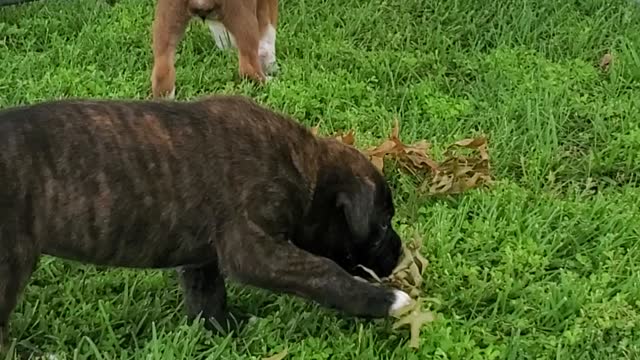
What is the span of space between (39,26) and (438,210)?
10.5ft

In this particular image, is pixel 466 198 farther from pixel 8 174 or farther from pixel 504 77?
pixel 8 174

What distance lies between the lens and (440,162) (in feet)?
18.5

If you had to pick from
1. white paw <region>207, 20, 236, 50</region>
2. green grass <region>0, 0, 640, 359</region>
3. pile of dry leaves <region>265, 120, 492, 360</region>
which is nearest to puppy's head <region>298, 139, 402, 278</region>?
pile of dry leaves <region>265, 120, 492, 360</region>

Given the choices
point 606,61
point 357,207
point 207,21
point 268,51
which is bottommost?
point 268,51

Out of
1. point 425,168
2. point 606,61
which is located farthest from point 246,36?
point 606,61

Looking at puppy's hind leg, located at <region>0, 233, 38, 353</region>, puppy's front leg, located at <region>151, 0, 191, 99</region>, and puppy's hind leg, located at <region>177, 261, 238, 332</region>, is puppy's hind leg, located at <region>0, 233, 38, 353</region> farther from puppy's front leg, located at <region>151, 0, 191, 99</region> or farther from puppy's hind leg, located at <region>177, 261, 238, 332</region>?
puppy's front leg, located at <region>151, 0, 191, 99</region>

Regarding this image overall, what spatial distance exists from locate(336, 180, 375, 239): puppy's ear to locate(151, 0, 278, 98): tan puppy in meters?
2.14

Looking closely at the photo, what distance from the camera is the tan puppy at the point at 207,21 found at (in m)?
6.24

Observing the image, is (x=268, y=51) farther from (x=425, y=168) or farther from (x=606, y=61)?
(x=606, y=61)

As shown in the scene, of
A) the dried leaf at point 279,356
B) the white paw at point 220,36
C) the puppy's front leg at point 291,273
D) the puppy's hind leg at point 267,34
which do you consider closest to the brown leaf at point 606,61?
the puppy's hind leg at point 267,34

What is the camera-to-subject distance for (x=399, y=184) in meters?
5.50

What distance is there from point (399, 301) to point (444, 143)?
1.90 meters

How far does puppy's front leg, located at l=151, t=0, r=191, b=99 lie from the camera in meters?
6.24

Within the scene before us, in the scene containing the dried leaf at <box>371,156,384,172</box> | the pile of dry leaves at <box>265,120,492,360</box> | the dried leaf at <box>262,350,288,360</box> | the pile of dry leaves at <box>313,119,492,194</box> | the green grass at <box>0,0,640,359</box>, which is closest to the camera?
the dried leaf at <box>262,350,288,360</box>
